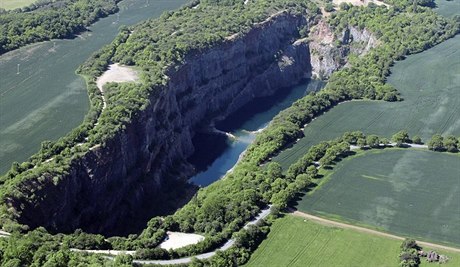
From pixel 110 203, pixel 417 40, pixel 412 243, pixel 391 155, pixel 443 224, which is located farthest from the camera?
pixel 417 40

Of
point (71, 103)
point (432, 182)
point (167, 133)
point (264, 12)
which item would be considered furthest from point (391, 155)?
point (264, 12)

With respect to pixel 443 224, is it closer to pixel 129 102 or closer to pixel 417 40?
pixel 129 102

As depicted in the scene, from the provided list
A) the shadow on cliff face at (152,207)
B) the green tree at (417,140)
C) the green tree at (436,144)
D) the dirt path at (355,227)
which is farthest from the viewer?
the green tree at (417,140)

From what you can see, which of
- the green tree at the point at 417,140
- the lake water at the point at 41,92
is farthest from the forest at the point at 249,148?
the lake water at the point at 41,92

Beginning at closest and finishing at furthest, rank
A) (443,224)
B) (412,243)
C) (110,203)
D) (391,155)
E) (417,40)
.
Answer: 1. (412,243)
2. (443,224)
3. (110,203)
4. (391,155)
5. (417,40)

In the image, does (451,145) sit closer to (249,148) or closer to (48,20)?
(249,148)

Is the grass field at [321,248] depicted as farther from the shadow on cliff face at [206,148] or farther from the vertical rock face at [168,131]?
the shadow on cliff face at [206,148]
